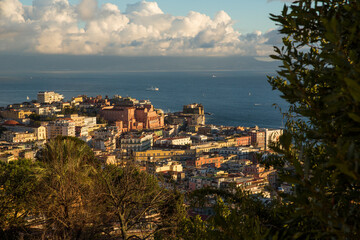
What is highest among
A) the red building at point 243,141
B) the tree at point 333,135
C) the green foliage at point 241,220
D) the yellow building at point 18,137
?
the tree at point 333,135

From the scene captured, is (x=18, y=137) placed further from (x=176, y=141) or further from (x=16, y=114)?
(x=176, y=141)

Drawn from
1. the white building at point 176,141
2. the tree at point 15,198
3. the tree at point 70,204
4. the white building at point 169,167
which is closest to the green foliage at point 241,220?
the tree at point 70,204

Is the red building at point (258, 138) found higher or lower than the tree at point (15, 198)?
lower

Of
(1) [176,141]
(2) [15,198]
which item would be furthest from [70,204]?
(1) [176,141]

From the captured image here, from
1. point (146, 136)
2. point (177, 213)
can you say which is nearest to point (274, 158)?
point (177, 213)

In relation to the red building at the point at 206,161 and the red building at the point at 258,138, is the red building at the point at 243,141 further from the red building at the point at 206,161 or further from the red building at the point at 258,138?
the red building at the point at 206,161

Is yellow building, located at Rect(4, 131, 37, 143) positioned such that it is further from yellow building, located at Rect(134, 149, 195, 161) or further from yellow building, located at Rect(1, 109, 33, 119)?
yellow building, located at Rect(134, 149, 195, 161)

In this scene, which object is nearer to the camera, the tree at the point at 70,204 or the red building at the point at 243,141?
the tree at the point at 70,204

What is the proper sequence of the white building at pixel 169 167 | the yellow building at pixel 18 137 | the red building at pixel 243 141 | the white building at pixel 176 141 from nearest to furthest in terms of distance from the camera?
the white building at pixel 169 167
the yellow building at pixel 18 137
the white building at pixel 176 141
the red building at pixel 243 141

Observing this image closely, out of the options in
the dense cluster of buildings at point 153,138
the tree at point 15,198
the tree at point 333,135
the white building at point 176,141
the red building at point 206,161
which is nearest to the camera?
the tree at point 333,135

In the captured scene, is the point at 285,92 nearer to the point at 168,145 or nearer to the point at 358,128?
the point at 358,128
